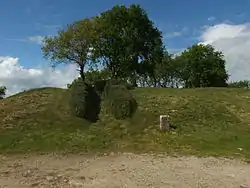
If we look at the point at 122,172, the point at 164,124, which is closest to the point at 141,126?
the point at 164,124

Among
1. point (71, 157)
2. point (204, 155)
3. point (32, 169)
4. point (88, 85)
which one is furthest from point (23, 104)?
point (204, 155)

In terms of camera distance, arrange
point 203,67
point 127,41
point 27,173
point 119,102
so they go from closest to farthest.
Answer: point 27,173
point 119,102
point 127,41
point 203,67

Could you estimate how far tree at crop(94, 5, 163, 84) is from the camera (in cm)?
5788

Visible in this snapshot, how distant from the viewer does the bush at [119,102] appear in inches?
1423

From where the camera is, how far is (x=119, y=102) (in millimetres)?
37250

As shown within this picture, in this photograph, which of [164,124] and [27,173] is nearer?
[27,173]

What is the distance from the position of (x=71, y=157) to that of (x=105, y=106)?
13.5 metres

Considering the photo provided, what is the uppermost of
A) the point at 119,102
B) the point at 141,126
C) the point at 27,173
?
the point at 119,102

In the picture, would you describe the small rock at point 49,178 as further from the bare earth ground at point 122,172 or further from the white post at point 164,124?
the white post at point 164,124

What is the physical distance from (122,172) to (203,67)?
62.8 meters

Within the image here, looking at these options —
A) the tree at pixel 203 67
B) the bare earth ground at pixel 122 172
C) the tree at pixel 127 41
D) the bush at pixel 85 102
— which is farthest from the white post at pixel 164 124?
the tree at pixel 203 67

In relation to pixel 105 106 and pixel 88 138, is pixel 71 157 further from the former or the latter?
pixel 105 106

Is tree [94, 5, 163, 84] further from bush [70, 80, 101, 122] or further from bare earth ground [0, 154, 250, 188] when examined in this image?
bare earth ground [0, 154, 250, 188]

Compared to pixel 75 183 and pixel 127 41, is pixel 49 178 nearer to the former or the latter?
pixel 75 183
